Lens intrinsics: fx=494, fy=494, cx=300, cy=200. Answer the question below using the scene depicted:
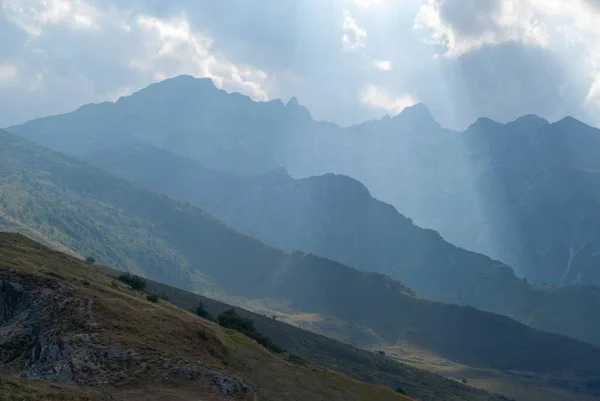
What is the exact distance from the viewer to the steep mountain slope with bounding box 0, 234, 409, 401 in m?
35.1

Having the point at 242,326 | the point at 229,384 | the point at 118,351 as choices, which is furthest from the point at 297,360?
the point at 118,351

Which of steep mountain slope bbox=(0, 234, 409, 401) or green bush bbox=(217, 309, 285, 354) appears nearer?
steep mountain slope bbox=(0, 234, 409, 401)

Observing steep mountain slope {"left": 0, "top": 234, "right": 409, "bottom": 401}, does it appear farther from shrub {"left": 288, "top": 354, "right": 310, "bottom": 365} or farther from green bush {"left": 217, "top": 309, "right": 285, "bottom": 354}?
green bush {"left": 217, "top": 309, "right": 285, "bottom": 354}

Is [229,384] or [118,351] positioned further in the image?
[229,384]

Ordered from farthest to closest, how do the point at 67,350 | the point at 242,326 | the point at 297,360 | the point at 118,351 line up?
1. the point at 242,326
2. the point at 297,360
3. the point at 118,351
4. the point at 67,350

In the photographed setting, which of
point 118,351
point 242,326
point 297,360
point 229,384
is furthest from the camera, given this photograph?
point 242,326

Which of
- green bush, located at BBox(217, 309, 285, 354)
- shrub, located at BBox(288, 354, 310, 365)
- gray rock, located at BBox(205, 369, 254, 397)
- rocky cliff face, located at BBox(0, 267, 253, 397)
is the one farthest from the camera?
green bush, located at BBox(217, 309, 285, 354)

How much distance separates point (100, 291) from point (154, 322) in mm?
8180

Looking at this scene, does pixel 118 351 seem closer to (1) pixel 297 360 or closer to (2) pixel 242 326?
(1) pixel 297 360

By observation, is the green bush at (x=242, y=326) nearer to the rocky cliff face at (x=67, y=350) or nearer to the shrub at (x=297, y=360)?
the shrub at (x=297, y=360)

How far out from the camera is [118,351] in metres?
37.2

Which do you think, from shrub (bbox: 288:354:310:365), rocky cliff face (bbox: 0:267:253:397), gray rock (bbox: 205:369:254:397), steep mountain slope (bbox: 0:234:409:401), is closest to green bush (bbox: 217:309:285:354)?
shrub (bbox: 288:354:310:365)

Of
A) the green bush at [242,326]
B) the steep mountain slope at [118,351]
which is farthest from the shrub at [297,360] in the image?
the steep mountain slope at [118,351]

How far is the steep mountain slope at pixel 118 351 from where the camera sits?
115 feet
